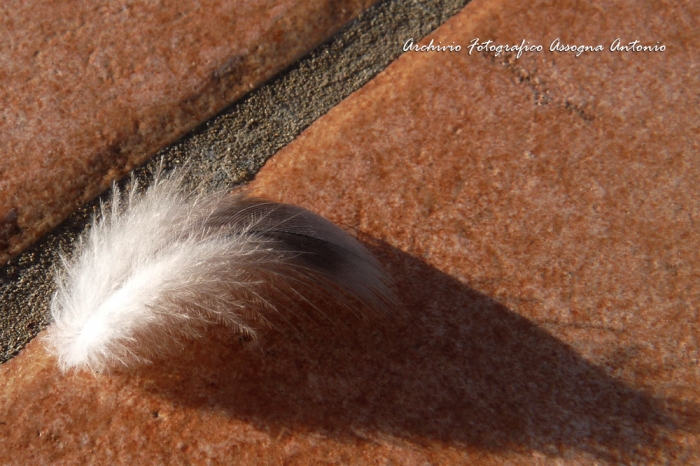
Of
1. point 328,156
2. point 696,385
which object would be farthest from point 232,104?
point 696,385

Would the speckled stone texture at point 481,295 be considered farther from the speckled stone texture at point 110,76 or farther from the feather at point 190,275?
the speckled stone texture at point 110,76

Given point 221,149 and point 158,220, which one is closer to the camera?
point 158,220

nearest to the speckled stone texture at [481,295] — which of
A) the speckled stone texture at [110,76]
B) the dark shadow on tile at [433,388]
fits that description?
the dark shadow on tile at [433,388]

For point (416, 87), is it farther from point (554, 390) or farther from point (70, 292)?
point (70, 292)

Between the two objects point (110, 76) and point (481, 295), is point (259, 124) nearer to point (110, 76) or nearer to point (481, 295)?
point (110, 76)

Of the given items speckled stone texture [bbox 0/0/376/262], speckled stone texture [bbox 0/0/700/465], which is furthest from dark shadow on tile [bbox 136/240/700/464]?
speckled stone texture [bbox 0/0/376/262]

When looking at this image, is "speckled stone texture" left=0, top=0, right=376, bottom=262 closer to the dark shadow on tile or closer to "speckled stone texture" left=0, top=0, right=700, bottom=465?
"speckled stone texture" left=0, top=0, right=700, bottom=465

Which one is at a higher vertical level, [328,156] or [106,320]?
[328,156]

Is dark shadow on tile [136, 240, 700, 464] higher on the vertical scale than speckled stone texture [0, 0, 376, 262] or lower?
lower
